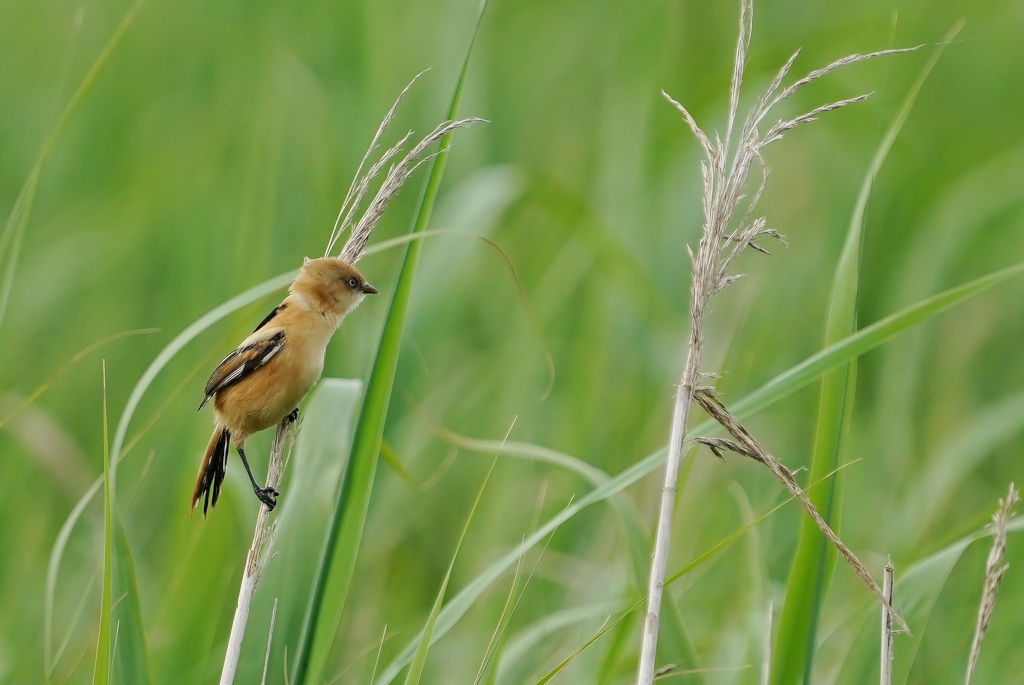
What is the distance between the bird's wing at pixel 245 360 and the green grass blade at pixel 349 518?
1.56 feet

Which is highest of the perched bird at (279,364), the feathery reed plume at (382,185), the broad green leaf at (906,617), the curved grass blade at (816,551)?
the feathery reed plume at (382,185)

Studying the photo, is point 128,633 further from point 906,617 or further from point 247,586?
point 906,617

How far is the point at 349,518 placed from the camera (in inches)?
64.8

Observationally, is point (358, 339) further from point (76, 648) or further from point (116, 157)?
point (116, 157)

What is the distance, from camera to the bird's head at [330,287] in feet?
6.84

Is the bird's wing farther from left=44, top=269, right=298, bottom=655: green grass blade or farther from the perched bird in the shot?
left=44, top=269, right=298, bottom=655: green grass blade

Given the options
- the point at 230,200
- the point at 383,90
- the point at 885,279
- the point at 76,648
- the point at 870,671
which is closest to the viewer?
the point at 870,671

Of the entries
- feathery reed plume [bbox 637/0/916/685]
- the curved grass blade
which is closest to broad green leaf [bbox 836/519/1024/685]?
the curved grass blade

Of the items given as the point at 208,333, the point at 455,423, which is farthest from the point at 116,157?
the point at 455,423

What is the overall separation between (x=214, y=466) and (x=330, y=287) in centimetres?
44

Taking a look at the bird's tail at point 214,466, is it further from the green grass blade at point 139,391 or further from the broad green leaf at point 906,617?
the broad green leaf at point 906,617

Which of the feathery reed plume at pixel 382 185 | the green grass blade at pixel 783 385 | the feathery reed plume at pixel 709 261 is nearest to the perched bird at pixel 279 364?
the feathery reed plume at pixel 382 185

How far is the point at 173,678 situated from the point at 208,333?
159 cm

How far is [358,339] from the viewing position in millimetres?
3387
